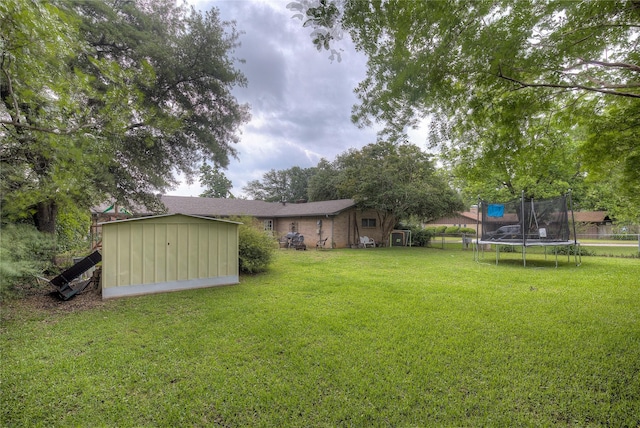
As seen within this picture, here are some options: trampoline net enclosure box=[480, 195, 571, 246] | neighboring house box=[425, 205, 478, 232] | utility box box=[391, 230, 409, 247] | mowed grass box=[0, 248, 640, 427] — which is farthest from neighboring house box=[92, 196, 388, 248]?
mowed grass box=[0, 248, 640, 427]

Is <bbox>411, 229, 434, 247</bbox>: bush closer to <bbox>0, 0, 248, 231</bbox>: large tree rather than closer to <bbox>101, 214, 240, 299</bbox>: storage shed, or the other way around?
<bbox>0, 0, 248, 231</bbox>: large tree

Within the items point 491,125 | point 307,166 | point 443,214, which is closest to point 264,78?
point 491,125

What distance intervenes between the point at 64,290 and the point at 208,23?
8.20 m

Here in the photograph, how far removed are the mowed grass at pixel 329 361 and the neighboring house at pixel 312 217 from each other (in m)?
12.1

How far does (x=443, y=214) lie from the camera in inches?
691

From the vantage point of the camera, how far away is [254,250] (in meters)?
8.69

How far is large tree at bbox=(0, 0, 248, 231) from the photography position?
3.57 m

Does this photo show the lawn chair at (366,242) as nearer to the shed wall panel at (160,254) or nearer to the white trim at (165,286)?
the white trim at (165,286)

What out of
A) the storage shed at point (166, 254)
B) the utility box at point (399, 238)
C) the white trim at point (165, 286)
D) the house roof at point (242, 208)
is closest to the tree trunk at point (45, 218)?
the storage shed at point (166, 254)

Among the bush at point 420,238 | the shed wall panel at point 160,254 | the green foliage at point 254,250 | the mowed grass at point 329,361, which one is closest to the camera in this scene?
the mowed grass at point 329,361

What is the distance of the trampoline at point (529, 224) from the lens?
10.2 m

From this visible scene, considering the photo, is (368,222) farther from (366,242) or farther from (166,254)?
(166,254)

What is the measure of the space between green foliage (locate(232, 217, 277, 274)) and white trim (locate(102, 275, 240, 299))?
1151mm

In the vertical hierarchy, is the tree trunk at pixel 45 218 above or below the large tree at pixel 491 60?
below
